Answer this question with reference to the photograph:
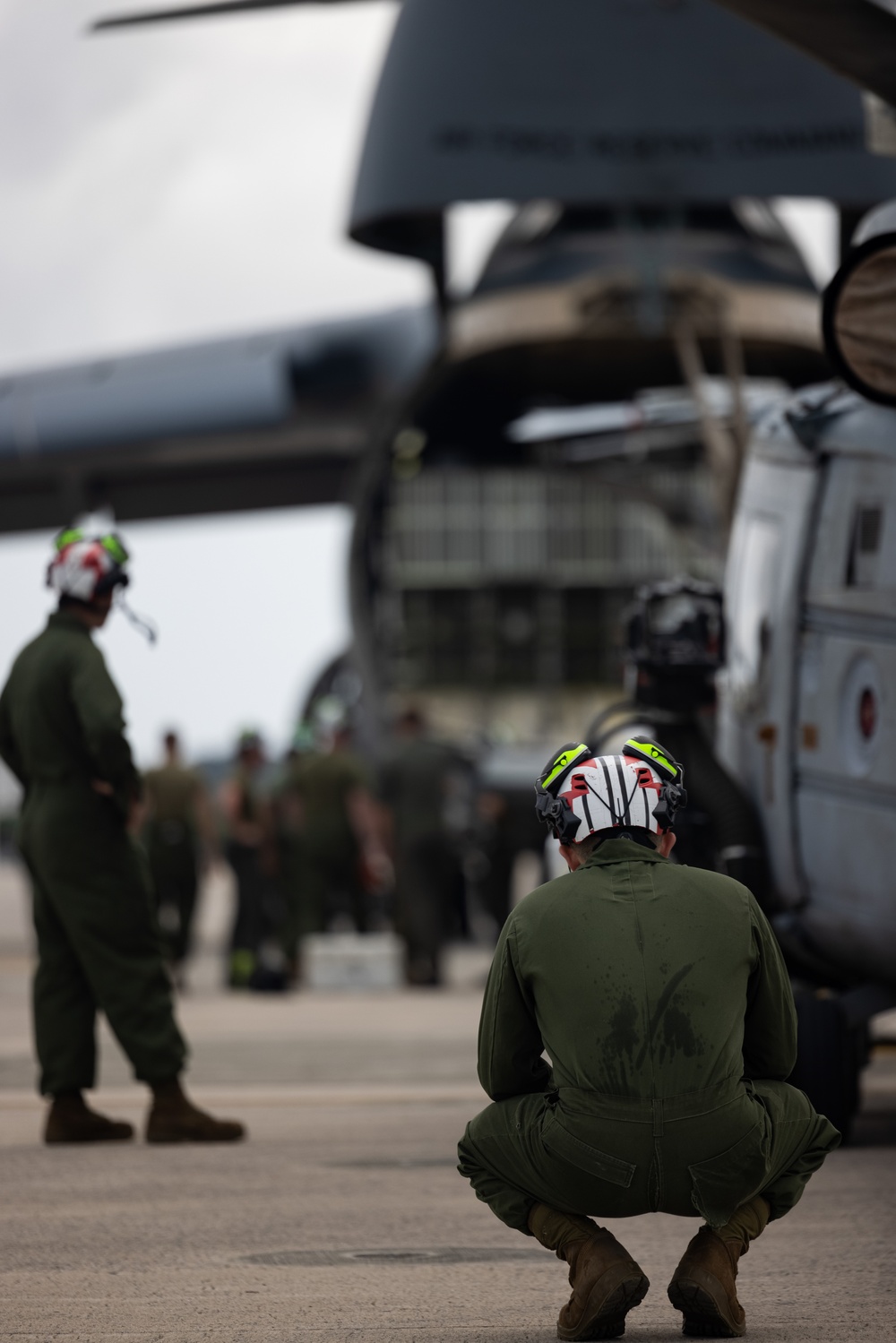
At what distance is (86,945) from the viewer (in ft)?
21.2

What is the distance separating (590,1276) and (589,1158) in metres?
0.19

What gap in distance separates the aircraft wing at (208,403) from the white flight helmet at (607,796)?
20949 mm

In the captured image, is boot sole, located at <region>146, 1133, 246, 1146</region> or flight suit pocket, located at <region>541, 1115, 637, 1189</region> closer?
flight suit pocket, located at <region>541, 1115, 637, 1189</region>

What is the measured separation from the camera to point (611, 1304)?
12.0 feet

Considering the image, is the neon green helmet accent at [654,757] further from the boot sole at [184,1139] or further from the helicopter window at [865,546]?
the boot sole at [184,1139]

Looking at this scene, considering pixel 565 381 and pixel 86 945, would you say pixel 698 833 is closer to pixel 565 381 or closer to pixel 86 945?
pixel 86 945

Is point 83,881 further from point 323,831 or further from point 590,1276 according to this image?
point 323,831

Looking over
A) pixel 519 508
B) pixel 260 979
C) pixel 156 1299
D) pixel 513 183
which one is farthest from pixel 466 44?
pixel 156 1299

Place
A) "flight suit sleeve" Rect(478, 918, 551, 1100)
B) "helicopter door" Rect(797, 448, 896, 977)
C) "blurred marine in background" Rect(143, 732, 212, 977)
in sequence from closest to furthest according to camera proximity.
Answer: "flight suit sleeve" Rect(478, 918, 551, 1100)
"helicopter door" Rect(797, 448, 896, 977)
"blurred marine in background" Rect(143, 732, 212, 977)

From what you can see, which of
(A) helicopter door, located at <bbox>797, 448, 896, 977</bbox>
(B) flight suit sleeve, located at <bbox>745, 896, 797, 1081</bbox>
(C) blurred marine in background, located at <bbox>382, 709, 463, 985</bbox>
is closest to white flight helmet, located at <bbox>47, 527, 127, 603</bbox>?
(A) helicopter door, located at <bbox>797, 448, 896, 977</bbox>

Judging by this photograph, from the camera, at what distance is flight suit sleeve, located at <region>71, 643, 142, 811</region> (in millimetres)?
6473

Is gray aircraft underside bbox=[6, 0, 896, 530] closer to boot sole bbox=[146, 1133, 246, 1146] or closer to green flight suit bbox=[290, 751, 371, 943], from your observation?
green flight suit bbox=[290, 751, 371, 943]

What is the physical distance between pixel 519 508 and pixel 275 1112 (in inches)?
823

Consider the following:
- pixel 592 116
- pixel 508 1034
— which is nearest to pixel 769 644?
pixel 508 1034
